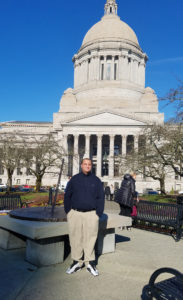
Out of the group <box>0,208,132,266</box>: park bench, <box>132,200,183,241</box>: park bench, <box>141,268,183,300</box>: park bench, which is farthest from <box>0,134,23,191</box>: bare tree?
<box>141,268,183,300</box>: park bench

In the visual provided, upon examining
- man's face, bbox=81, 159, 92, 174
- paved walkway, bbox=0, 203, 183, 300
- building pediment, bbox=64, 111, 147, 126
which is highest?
building pediment, bbox=64, 111, 147, 126

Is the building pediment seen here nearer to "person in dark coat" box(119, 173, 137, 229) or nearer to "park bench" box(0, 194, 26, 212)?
"park bench" box(0, 194, 26, 212)

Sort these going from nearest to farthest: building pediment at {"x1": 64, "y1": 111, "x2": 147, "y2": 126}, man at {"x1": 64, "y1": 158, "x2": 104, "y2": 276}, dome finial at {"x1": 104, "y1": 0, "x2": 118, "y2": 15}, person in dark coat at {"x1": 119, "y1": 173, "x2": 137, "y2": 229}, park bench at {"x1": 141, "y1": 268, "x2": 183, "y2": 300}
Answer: park bench at {"x1": 141, "y1": 268, "x2": 183, "y2": 300}, man at {"x1": 64, "y1": 158, "x2": 104, "y2": 276}, person in dark coat at {"x1": 119, "y1": 173, "x2": 137, "y2": 229}, building pediment at {"x1": 64, "y1": 111, "x2": 147, "y2": 126}, dome finial at {"x1": 104, "y1": 0, "x2": 118, "y2": 15}

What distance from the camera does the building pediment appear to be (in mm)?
56094

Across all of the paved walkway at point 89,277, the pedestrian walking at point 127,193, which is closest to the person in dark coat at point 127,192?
the pedestrian walking at point 127,193

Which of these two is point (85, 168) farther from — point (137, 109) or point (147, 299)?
point (137, 109)

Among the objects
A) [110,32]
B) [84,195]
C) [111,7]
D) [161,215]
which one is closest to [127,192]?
[161,215]

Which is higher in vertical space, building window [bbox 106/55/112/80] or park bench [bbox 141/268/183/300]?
building window [bbox 106/55/112/80]

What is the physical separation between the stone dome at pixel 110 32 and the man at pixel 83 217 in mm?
76410

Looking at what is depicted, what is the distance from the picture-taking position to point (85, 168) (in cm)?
575

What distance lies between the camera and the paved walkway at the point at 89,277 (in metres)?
4.54

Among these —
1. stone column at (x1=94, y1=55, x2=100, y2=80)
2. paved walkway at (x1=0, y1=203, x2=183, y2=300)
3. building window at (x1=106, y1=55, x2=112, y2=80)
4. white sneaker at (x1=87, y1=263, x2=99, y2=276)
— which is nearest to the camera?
paved walkway at (x1=0, y1=203, x2=183, y2=300)

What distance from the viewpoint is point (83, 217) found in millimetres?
5602

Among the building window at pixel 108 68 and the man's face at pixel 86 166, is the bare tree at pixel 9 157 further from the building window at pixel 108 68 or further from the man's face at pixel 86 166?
the building window at pixel 108 68
